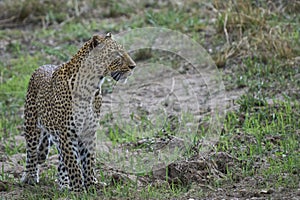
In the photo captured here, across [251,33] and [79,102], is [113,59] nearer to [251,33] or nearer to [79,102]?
[79,102]

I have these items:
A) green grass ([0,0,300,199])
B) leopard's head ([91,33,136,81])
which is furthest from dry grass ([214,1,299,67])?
leopard's head ([91,33,136,81])

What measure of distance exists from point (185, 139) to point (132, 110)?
193 centimetres

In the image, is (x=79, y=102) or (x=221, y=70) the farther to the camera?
(x=221, y=70)

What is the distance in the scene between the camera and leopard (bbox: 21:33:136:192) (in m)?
6.66

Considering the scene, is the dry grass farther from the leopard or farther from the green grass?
the leopard

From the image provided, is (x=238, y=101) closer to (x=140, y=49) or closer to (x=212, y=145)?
(x=212, y=145)

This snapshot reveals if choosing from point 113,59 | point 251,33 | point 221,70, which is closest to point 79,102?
point 113,59

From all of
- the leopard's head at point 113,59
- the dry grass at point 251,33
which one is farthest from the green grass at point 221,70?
the leopard's head at point 113,59

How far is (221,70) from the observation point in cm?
1053

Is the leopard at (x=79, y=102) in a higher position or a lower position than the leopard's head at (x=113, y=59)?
lower

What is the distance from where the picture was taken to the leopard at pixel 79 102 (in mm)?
6660

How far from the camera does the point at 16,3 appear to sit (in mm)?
13867

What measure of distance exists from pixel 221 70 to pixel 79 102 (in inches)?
164

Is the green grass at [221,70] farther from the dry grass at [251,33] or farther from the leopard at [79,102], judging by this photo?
the leopard at [79,102]
